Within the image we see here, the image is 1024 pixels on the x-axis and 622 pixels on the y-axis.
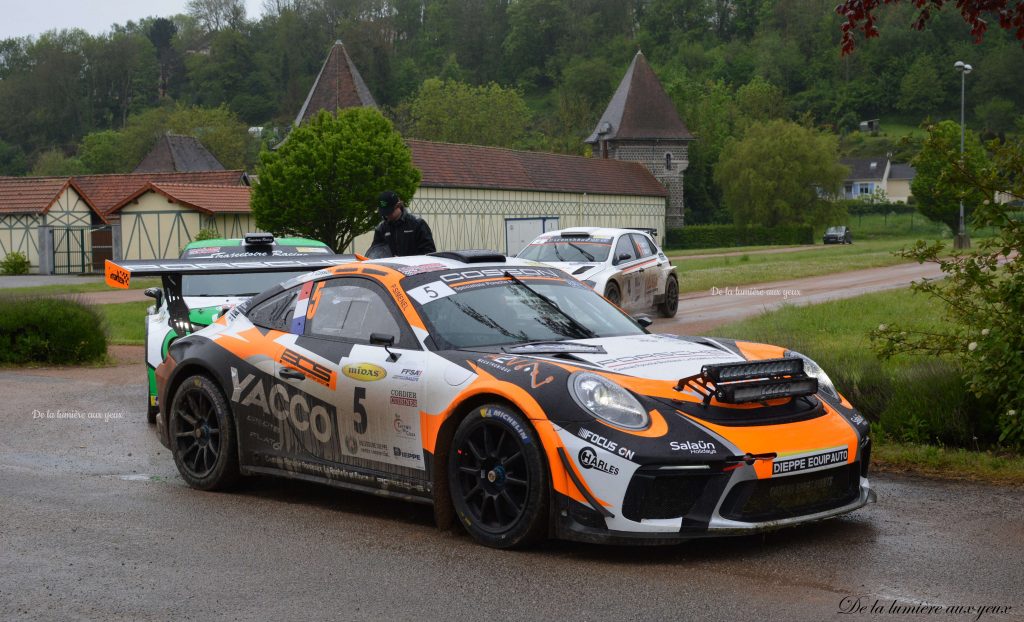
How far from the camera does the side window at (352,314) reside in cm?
707

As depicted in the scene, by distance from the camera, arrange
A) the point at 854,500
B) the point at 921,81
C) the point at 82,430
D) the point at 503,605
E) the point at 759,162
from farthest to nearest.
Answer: the point at 921,81, the point at 759,162, the point at 82,430, the point at 854,500, the point at 503,605

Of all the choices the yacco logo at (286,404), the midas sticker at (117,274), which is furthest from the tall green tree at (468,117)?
the yacco logo at (286,404)

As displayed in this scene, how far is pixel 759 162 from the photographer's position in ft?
298

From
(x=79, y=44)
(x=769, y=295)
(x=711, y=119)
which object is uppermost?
(x=79, y=44)

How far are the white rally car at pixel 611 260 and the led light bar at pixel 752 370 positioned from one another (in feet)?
44.4

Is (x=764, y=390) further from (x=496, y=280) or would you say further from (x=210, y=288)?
(x=210, y=288)

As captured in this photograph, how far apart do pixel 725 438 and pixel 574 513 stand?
2.65 feet

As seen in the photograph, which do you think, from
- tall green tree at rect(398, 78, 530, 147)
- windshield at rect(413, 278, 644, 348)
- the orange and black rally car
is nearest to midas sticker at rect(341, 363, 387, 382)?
the orange and black rally car

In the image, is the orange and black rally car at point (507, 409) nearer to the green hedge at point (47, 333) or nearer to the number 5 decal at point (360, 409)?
the number 5 decal at point (360, 409)

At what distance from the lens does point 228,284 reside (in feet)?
40.4

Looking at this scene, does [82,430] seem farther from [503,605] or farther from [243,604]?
[503,605]

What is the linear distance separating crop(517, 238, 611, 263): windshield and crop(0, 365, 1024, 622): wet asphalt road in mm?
13155

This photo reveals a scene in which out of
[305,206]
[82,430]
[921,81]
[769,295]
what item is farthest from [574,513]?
[921,81]

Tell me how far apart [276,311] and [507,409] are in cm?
236
